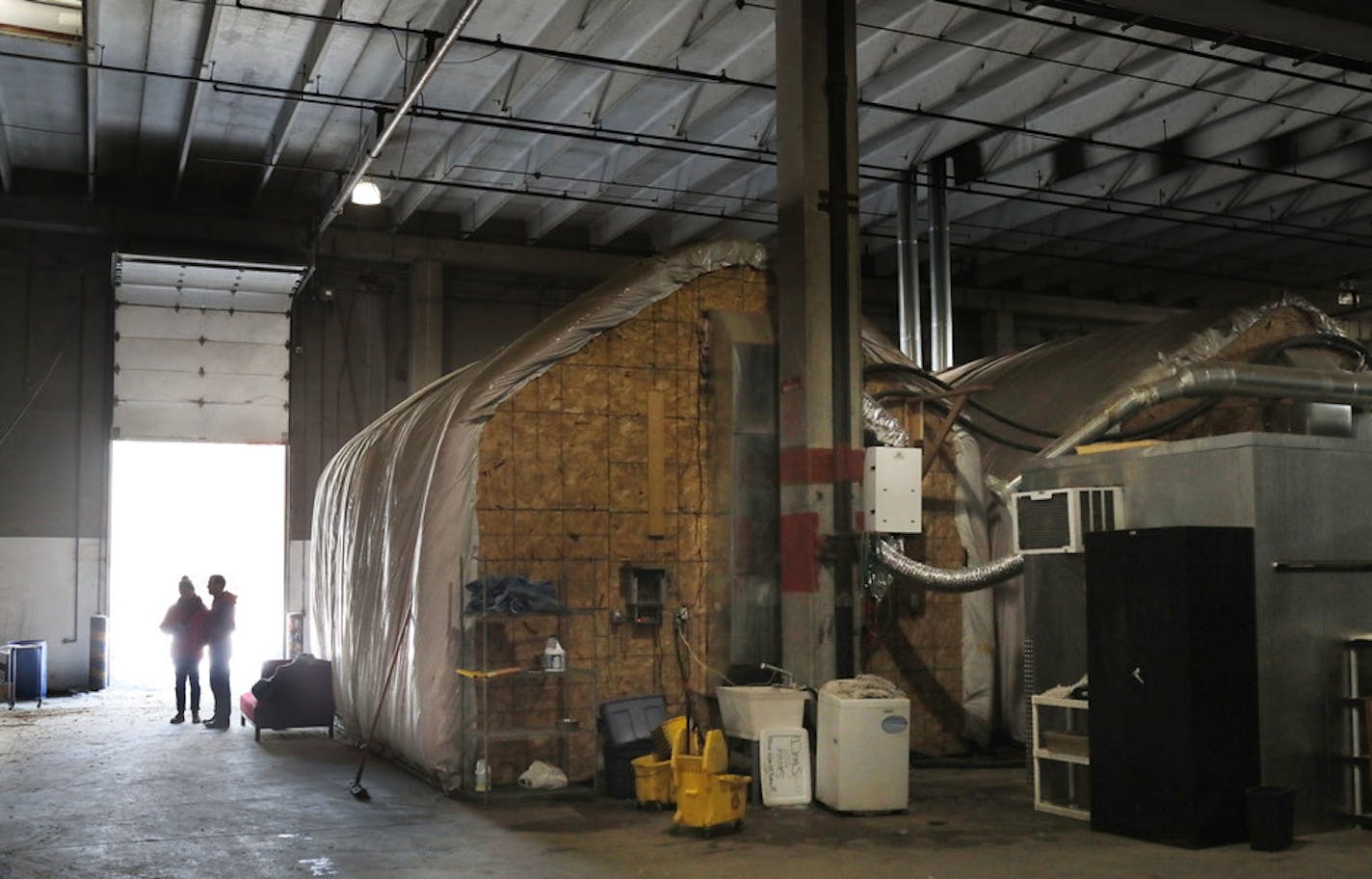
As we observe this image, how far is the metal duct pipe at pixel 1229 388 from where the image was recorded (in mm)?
10617

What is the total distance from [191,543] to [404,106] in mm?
8758

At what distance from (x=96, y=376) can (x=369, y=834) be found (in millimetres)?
12931

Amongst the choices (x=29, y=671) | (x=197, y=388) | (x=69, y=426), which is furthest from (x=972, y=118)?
(x=29, y=671)

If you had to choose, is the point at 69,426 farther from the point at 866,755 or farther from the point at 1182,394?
the point at 1182,394

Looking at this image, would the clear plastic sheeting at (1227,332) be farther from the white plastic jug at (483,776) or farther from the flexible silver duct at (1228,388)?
the white plastic jug at (483,776)

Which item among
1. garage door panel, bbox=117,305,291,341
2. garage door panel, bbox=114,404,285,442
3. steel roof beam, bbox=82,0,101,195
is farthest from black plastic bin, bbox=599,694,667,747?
garage door panel, bbox=117,305,291,341

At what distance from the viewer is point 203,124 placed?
54.7 ft

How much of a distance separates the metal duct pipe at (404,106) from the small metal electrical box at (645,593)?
500 centimetres

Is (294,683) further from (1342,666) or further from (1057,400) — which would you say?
(1342,666)

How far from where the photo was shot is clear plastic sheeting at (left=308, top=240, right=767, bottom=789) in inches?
396

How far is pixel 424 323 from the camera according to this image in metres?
20.2

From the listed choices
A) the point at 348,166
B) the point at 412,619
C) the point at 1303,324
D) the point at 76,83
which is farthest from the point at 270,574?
the point at 1303,324

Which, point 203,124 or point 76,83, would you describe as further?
point 203,124

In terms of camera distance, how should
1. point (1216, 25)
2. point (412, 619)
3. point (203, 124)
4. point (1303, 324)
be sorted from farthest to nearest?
point (203, 124)
point (1303, 324)
point (1216, 25)
point (412, 619)
